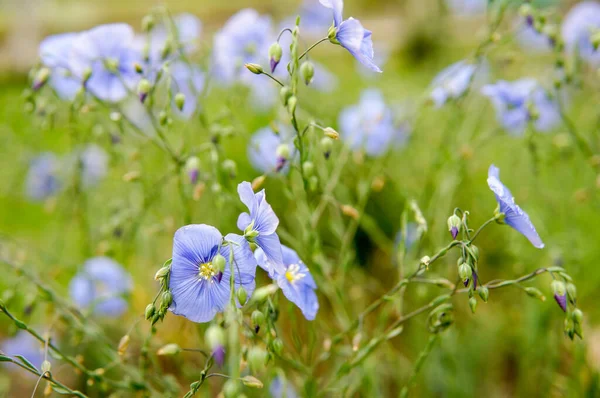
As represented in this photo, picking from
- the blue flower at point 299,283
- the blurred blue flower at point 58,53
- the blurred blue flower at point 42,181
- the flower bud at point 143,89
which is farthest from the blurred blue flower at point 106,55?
the blurred blue flower at point 42,181

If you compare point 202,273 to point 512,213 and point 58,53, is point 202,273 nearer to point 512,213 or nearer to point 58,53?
point 512,213

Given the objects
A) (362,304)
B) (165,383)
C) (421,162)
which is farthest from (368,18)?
(165,383)

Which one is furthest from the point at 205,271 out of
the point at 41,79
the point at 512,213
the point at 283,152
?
the point at 41,79

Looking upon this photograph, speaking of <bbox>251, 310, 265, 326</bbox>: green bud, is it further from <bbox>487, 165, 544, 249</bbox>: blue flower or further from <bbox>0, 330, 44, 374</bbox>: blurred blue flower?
<bbox>0, 330, 44, 374</bbox>: blurred blue flower

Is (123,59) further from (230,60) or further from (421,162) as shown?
(421,162)

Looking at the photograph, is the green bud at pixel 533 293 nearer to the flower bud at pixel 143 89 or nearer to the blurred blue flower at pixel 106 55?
the flower bud at pixel 143 89
